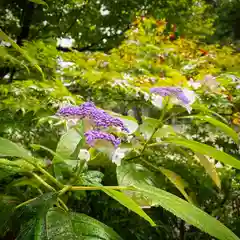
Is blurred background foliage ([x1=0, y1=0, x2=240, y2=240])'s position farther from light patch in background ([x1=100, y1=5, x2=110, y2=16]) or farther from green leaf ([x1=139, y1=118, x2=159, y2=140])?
light patch in background ([x1=100, y1=5, x2=110, y2=16])

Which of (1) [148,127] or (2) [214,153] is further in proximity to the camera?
(1) [148,127]

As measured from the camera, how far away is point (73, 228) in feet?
1.85

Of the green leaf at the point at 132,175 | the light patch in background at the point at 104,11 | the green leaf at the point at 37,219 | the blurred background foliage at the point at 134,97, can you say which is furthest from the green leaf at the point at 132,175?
the light patch in background at the point at 104,11

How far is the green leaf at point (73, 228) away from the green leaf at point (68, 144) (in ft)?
0.45

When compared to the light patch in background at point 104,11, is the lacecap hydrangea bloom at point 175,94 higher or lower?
higher

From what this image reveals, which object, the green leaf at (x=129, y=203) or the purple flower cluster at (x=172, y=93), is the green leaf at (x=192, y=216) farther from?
the purple flower cluster at (x=172, y=93)

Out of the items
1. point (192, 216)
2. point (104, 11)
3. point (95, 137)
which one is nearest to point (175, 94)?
point (95, 137)

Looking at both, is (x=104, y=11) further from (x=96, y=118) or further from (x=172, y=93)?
(x=96, y=118)

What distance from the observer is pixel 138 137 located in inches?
37.4

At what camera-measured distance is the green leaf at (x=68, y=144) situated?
2.35ft

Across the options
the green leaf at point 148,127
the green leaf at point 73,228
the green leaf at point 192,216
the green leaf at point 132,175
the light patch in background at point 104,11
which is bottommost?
the light patch in background at point 104,11

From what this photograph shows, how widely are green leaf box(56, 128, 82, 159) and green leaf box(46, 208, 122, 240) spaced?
0.45ft

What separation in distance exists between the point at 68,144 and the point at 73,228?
0.21 meters

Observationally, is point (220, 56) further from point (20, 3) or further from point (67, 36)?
point (20, 3)
